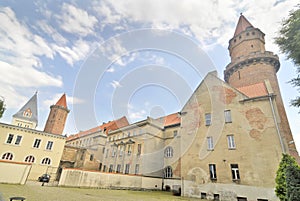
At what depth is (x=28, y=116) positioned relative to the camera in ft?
208

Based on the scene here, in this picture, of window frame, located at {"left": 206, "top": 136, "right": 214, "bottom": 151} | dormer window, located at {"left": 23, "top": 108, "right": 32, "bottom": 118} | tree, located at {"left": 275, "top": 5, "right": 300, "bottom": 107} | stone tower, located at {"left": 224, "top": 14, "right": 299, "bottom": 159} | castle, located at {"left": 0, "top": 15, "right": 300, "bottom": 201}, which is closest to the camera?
tree, located at {"left": 275, "top": 5, "right": 300, "bottom": 107}

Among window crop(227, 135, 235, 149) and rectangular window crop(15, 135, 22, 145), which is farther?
rectangular window crop(15, 135, 22, 145)

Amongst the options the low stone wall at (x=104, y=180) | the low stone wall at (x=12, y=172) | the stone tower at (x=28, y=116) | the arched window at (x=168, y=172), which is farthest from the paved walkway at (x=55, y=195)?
the stone tower at (x=28, y=116)

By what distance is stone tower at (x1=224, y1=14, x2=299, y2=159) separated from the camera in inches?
936

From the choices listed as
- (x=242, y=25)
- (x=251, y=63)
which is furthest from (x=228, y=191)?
(x=242, y=25)

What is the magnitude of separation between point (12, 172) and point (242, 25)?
1670 inches

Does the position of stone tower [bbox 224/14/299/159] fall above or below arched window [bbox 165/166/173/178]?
above

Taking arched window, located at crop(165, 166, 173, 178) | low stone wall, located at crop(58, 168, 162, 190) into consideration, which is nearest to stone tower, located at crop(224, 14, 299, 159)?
arched window, located at crop(165, 166, 173, 178)

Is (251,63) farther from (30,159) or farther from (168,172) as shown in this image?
(30,159)

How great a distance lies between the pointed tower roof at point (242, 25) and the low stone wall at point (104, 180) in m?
31.0

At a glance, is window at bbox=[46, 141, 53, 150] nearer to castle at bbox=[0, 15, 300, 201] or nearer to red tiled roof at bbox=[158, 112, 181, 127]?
castle at bbox=[0, 15, 300, 201]

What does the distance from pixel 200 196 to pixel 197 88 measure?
1366 cm

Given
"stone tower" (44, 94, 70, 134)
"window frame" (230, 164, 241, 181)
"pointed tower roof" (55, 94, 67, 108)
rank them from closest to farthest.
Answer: "window frame" (230, 164, 241, 181)
"stone tower" (44, 94, 70, 134)
"pointed tower roof" (55, 94, 67, 108)

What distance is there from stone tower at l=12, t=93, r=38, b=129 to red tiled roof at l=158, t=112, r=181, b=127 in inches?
2264
